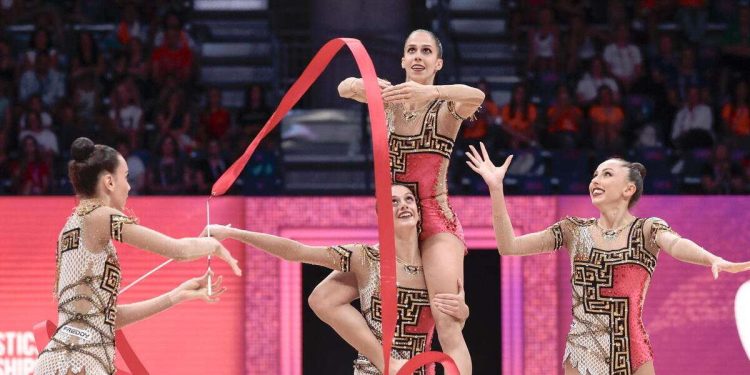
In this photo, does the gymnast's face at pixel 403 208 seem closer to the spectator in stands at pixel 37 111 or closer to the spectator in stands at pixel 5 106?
the spectator in stands at pixel 37 111

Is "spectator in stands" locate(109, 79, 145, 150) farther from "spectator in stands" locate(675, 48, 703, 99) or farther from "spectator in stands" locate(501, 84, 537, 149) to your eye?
"spectator in stands" locate(675, 48, 703, 99)

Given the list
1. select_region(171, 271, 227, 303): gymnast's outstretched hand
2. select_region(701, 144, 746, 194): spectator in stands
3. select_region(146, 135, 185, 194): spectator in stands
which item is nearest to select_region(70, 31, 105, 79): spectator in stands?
select_region(146, 135, 185, 194): spectator in stands

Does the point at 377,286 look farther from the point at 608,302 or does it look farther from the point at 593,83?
the point at 593,83

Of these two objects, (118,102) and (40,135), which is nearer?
(40,135)

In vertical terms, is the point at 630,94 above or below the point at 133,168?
above

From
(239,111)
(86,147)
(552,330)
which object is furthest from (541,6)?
(86,147)

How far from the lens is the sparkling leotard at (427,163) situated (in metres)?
5.19

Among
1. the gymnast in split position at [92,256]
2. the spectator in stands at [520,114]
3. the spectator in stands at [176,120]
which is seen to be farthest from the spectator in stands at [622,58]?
the gymnast in split position at [92,256]

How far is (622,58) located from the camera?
9.93 metres

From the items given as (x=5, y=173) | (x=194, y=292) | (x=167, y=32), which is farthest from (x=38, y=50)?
(x=194, y=292)

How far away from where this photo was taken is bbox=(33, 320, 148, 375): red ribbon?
484 cm

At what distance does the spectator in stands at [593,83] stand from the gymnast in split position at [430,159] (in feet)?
14.7

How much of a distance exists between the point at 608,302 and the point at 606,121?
430 centimetres

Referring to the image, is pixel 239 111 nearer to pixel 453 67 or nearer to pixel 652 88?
pixel 453 67
